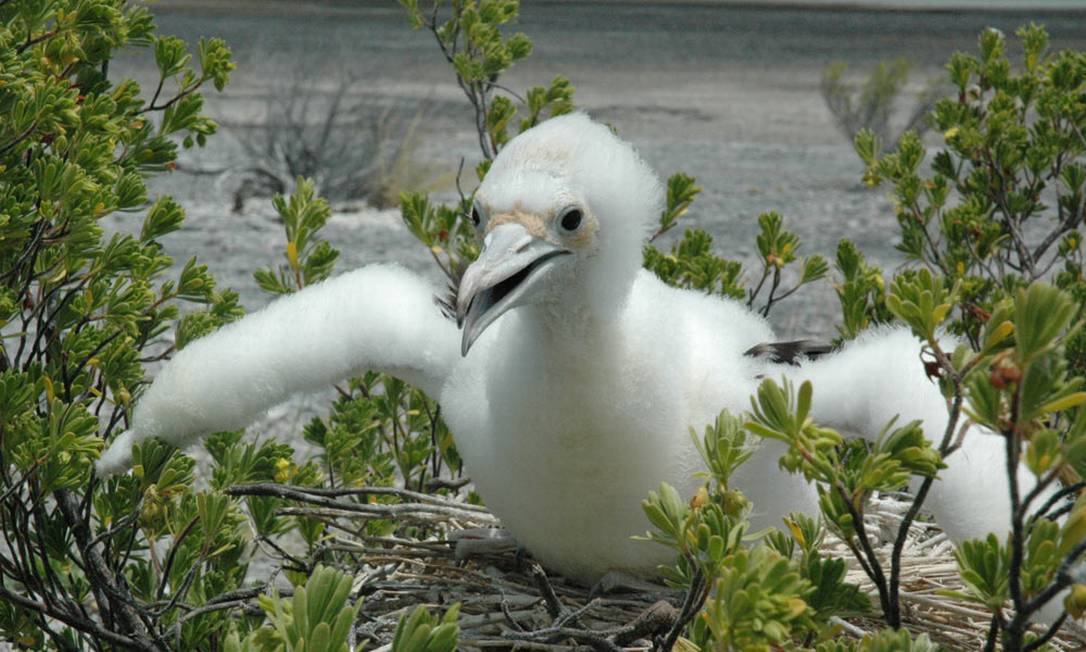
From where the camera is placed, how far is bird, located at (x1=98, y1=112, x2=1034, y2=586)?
2.21m

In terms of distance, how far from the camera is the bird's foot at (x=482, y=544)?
9.27ft

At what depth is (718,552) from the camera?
5.45 ft

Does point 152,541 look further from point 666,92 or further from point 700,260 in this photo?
point 666,92

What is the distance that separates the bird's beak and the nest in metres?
0.50

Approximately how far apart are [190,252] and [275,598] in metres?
8.33

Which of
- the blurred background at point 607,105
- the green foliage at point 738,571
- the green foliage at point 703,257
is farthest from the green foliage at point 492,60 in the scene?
the blurred background at point 607,105

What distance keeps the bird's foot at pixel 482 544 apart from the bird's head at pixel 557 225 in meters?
0.68

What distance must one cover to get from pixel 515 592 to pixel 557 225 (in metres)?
0.85

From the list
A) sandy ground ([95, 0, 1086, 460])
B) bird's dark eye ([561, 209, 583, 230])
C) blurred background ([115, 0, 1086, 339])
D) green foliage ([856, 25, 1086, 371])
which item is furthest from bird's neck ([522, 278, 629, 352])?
Result: blurred background ([115, 0, 1086, 339])

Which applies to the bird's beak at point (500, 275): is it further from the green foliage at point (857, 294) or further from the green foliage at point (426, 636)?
the green foliage at point (857, 294)

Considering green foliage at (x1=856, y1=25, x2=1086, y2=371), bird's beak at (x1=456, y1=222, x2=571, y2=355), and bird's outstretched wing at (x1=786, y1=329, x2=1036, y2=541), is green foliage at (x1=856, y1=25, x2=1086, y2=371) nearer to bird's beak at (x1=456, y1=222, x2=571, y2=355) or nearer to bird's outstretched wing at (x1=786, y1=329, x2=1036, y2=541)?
bird's outstretched wing at (x1=786, y1=329, x2=1036, y2=541)

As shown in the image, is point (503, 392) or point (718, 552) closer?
point (718, 552)

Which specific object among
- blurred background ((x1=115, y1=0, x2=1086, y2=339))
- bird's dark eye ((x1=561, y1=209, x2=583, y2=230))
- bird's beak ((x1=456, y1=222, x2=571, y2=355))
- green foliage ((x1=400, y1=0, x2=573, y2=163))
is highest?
green foliage ((x1=400, y1=0, x2=573, y2=163))

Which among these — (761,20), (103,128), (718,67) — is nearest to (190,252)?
(103,128)
